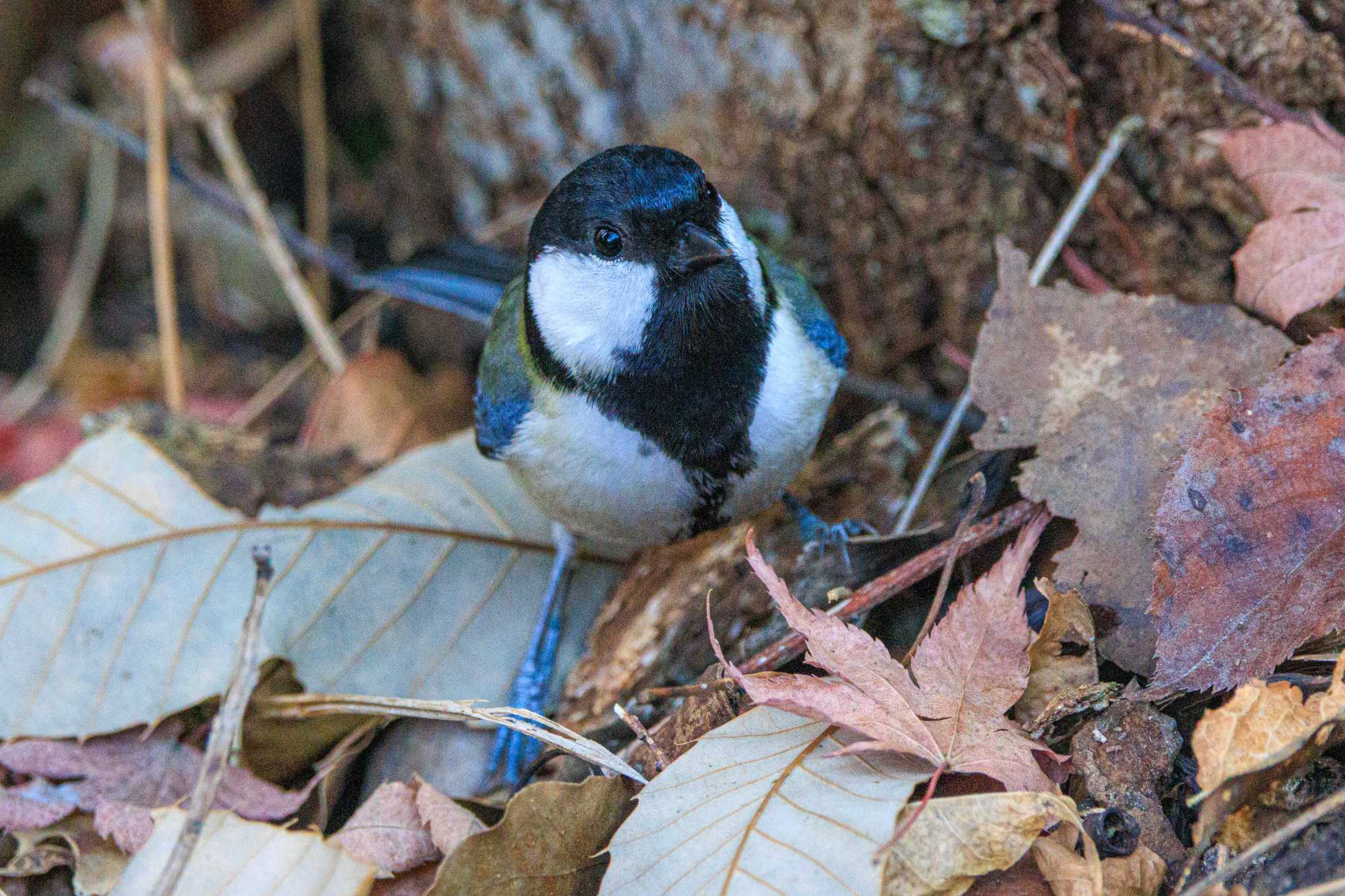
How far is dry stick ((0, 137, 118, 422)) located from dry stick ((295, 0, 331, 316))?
0.75 metres

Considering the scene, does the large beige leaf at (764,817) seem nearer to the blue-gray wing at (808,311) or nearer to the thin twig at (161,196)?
the blue-gray wing at (808,311)

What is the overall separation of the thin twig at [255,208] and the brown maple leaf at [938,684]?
2.28 metres

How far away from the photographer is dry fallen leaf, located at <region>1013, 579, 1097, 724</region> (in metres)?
1.86

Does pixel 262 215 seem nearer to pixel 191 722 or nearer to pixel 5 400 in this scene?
pixel 5 400

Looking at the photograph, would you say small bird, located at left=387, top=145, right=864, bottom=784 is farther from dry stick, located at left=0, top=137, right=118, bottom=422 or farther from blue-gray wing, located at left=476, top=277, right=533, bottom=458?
dry stick, located at left=0, top=137, right=118, bottom=422

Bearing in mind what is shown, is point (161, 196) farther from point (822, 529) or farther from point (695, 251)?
point (822, 529)

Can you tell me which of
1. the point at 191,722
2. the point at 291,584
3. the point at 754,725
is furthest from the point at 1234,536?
the point at 191,722

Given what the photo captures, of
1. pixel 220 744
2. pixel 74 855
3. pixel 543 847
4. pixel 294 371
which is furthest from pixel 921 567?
pixel 294 371

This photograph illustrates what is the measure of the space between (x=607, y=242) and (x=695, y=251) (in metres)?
0.19

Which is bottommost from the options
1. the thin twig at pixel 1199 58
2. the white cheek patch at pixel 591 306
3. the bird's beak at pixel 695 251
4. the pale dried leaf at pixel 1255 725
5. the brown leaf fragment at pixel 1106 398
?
the pale dried leaf at pixel 1255 725

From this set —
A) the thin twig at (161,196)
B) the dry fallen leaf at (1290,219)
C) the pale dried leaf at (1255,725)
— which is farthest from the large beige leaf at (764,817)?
the thin twig at (161,196)

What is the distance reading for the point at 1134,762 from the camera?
1705mm

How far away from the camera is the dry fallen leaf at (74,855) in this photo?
6.77 feet

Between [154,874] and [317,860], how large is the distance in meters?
0.27
